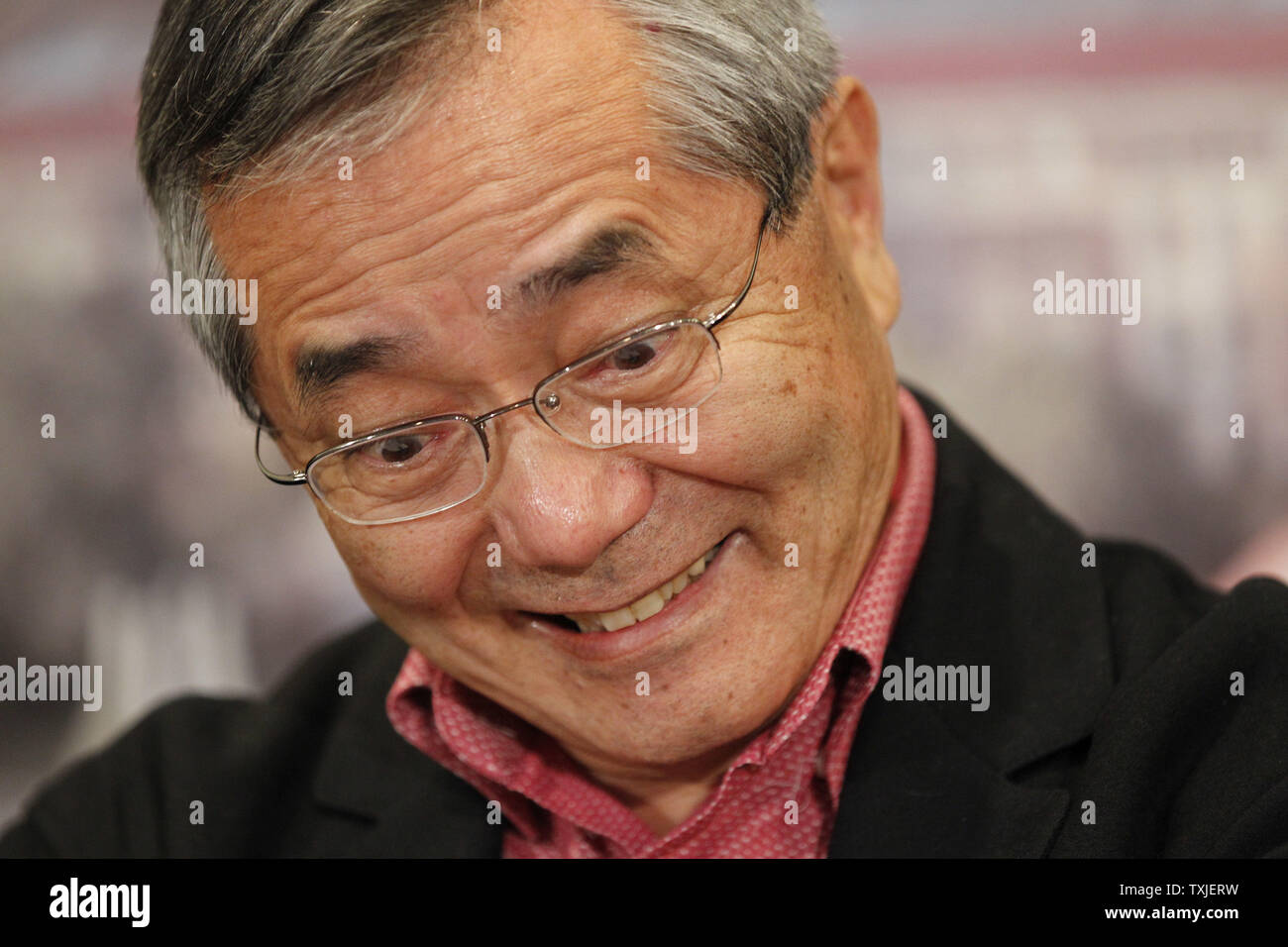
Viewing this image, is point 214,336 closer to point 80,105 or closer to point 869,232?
point 869,232

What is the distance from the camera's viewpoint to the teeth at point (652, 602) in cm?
149

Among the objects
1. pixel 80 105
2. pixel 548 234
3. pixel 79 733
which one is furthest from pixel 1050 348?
pixel 79 733

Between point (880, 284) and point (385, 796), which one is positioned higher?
point (880, 284)

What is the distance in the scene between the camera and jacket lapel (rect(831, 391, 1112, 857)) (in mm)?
1485

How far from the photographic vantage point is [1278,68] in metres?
2.48

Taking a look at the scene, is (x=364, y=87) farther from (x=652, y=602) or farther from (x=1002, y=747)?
(x=1002, y=747)

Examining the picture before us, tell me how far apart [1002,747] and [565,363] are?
2.13 feet

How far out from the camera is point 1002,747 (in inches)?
59.4

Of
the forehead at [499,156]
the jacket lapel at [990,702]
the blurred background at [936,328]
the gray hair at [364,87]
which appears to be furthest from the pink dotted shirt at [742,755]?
the blurred background at [936,328]

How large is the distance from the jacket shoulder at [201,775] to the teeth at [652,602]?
1.98 feet

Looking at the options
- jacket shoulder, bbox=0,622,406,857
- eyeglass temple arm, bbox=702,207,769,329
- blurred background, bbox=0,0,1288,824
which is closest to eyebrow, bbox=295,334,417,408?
eyeglass temple arm, bbox=702,207,769,329

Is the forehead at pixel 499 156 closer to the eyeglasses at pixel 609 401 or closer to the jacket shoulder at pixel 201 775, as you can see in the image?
the eyeglasses at pixel 609 401

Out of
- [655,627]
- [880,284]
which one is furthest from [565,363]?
[880,284]

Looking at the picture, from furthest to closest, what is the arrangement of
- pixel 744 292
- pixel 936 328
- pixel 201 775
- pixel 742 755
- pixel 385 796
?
1. pixel 936 328
2. pixel 201 775
3. pixel 385 796
4. pixel 742 755
5. pixel 744 292
